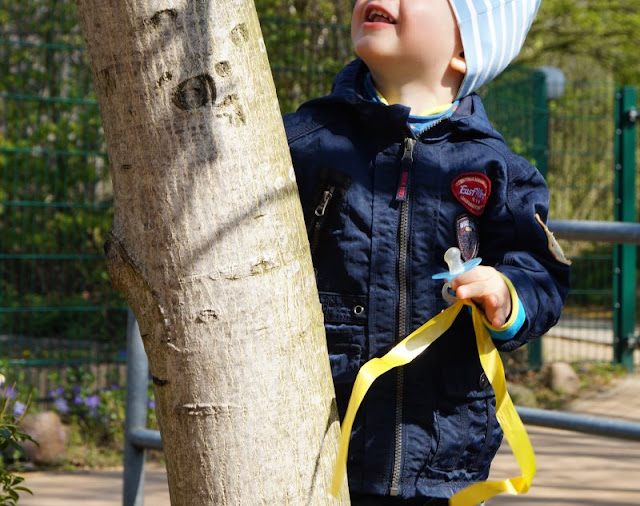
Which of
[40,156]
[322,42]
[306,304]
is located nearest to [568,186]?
[322,42]

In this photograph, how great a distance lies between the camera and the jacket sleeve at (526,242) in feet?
6.06

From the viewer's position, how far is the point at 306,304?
143cm

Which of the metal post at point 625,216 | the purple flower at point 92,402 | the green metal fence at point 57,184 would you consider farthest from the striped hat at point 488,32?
the metal post at point 625,216

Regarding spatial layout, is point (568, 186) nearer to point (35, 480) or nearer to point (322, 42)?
point (322, 42)

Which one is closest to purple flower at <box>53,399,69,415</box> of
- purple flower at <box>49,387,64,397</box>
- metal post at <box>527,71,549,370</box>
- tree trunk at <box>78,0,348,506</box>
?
purple flower at <box>49,387,64,397</box>

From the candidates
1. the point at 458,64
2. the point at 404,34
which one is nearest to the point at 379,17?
the point at 404,34

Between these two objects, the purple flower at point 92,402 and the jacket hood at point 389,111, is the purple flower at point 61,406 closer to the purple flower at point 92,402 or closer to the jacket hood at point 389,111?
the purple flower at point 92,402

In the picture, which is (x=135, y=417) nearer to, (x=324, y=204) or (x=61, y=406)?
(x=324, y=204)

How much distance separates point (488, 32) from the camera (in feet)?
6.52

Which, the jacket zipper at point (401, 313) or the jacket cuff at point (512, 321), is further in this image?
the jacket zipper at point (401, 313)

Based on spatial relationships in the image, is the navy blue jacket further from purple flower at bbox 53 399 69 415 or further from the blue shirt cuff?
purple flower at bbox 53 399 69 415

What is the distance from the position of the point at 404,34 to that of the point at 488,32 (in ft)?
0.59

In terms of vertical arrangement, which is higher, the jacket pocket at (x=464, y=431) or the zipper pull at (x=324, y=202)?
the zipper pull at (x=324, y=202)

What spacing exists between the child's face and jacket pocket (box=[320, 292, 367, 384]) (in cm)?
45
